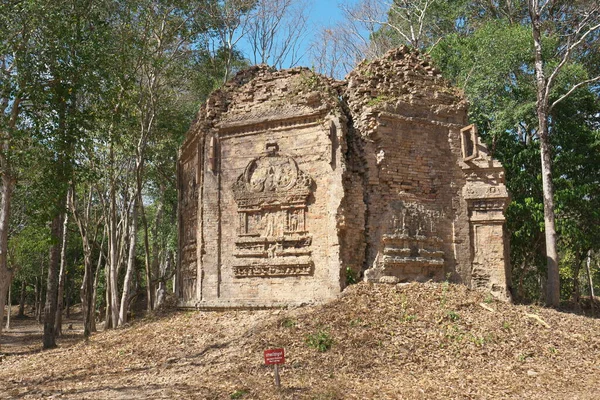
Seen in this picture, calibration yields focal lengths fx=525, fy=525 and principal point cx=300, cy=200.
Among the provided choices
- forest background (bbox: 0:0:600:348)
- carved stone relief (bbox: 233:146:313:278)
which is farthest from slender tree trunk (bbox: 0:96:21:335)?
carved stone relief (bbox: 233:146:313:278)

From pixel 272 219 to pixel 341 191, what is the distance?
6.14 ft

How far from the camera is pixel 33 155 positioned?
1037cm

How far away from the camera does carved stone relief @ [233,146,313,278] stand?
12273 millimetres

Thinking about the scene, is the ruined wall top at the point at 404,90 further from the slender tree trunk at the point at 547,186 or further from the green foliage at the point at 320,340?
the green foliage at the point at 320,340

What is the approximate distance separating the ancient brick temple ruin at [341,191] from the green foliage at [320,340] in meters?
2.00

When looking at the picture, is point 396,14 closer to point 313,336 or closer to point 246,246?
point 246,246

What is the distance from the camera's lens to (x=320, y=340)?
31.3 feet

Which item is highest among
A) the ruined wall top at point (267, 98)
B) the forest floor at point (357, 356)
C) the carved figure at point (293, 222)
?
the ruined wall top at point (267, 98)

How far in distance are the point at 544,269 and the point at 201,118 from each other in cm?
1425

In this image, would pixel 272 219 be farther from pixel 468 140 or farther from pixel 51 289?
pixel 51 289

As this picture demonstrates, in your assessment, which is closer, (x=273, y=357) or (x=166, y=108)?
(x=273, y=357)

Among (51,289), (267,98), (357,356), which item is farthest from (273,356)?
(51,289)

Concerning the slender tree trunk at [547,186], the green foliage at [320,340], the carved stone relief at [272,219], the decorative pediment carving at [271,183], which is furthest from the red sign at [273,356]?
the slender tree trunk at [547,186]

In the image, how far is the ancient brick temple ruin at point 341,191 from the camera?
12.2 m
